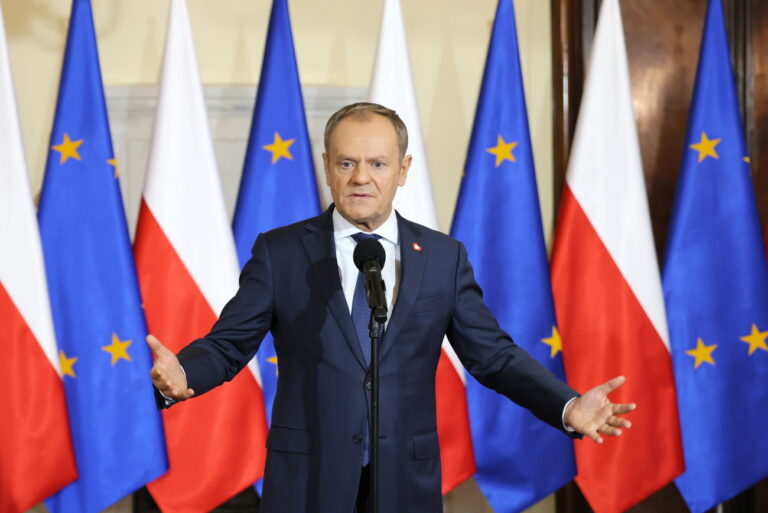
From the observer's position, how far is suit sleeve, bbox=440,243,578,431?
1.93m

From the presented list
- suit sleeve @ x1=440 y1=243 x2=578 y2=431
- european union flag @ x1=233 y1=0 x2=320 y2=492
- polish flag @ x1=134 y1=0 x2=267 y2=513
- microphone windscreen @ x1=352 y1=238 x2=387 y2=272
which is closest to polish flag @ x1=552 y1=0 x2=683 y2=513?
european union flag @ x1=233 y1=0 x2=320 y2=492

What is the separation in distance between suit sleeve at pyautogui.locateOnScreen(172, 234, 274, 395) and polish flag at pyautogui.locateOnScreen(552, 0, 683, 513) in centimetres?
187

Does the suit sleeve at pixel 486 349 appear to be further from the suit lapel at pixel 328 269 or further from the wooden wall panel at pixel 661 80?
the wooden wall panel at pixel 661 80

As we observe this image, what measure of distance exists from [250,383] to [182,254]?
0.56 meters

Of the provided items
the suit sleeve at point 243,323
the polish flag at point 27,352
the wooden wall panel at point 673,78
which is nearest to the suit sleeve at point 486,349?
the suit sleeve at point 243,323

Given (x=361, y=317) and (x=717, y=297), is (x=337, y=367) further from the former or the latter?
(x=717, y=297)

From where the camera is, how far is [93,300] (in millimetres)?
3291

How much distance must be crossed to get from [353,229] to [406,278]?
0.56 ft

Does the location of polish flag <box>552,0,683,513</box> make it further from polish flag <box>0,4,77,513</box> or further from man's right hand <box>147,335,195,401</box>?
man's right hand <box>147,335,195,401</box>

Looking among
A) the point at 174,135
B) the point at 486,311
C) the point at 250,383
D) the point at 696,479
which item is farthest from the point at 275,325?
the point at 696,479

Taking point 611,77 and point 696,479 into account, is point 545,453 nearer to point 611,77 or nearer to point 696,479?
point 696,479

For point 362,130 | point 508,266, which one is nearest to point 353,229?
point 362,130

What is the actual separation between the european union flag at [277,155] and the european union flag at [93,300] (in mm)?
477

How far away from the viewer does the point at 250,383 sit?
334cm
